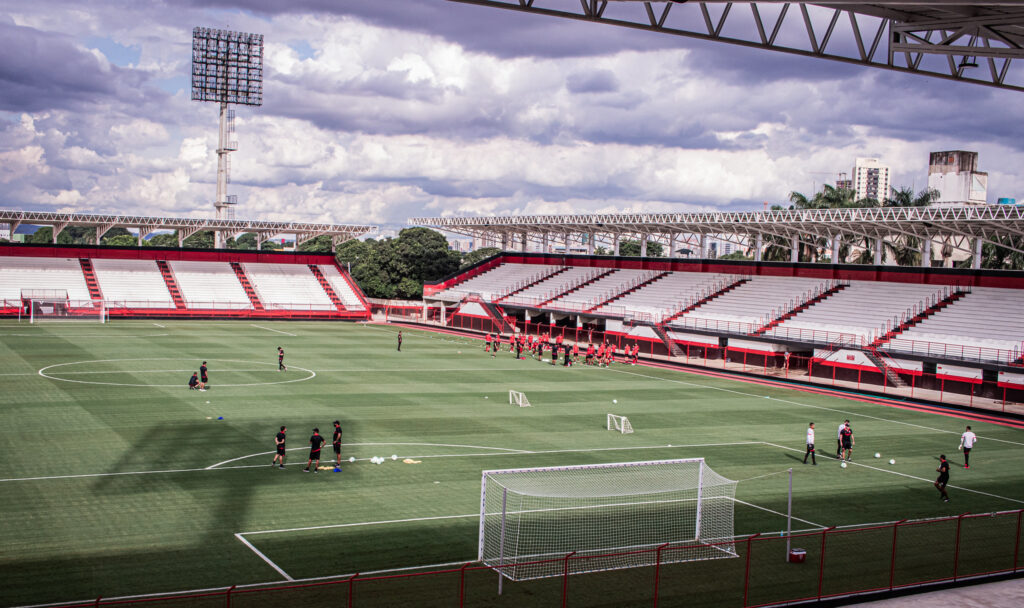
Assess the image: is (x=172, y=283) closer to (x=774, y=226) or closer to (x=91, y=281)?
(x=91, y=281)

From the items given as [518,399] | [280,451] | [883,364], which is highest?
[883,364]

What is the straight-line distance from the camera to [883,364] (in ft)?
154

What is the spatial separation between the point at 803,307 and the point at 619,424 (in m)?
30.6

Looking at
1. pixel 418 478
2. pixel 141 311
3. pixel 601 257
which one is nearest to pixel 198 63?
pixel 141 311

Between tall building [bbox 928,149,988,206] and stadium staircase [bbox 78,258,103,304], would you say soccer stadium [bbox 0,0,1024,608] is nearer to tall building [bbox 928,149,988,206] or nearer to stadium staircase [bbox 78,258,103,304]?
stadium staircase [bbox 78,258,103,304]

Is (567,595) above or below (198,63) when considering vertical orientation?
below

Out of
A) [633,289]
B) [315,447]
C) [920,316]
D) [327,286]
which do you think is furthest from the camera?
[327,286]

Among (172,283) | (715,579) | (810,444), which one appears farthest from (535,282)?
(715,579)

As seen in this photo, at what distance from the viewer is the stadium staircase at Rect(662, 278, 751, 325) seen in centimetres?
6215

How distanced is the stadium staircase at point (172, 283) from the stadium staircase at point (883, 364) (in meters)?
54.2

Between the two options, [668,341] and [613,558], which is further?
[668,341]

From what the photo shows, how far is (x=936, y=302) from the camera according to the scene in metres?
53.0

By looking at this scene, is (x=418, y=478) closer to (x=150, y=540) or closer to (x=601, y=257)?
(x=150, y=540)

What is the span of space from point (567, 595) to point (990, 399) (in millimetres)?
35493
